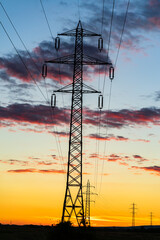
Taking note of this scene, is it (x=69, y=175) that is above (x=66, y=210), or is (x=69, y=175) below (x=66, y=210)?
above

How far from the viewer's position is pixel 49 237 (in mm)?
41344

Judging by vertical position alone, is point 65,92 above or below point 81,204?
above

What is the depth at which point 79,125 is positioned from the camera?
42.8 meters

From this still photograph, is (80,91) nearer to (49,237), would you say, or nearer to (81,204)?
→ (81,204)

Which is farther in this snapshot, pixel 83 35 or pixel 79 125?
pixel 83 35

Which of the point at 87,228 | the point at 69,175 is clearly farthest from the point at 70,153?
the point at 87,228

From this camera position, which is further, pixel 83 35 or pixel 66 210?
pixel 83 35

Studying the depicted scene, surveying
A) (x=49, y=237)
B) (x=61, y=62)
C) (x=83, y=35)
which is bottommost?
(x=49, y=237)

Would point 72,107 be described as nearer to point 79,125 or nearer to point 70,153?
point 79,125

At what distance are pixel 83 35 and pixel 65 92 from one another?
7700 mm

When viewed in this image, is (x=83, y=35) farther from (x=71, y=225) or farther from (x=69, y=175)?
(x=71, y=225)

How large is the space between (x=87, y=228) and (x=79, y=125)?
11213mm

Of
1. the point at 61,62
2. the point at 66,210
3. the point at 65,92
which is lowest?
the point at 66,210

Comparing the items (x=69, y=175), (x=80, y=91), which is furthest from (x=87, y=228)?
(x=80, y=91)
